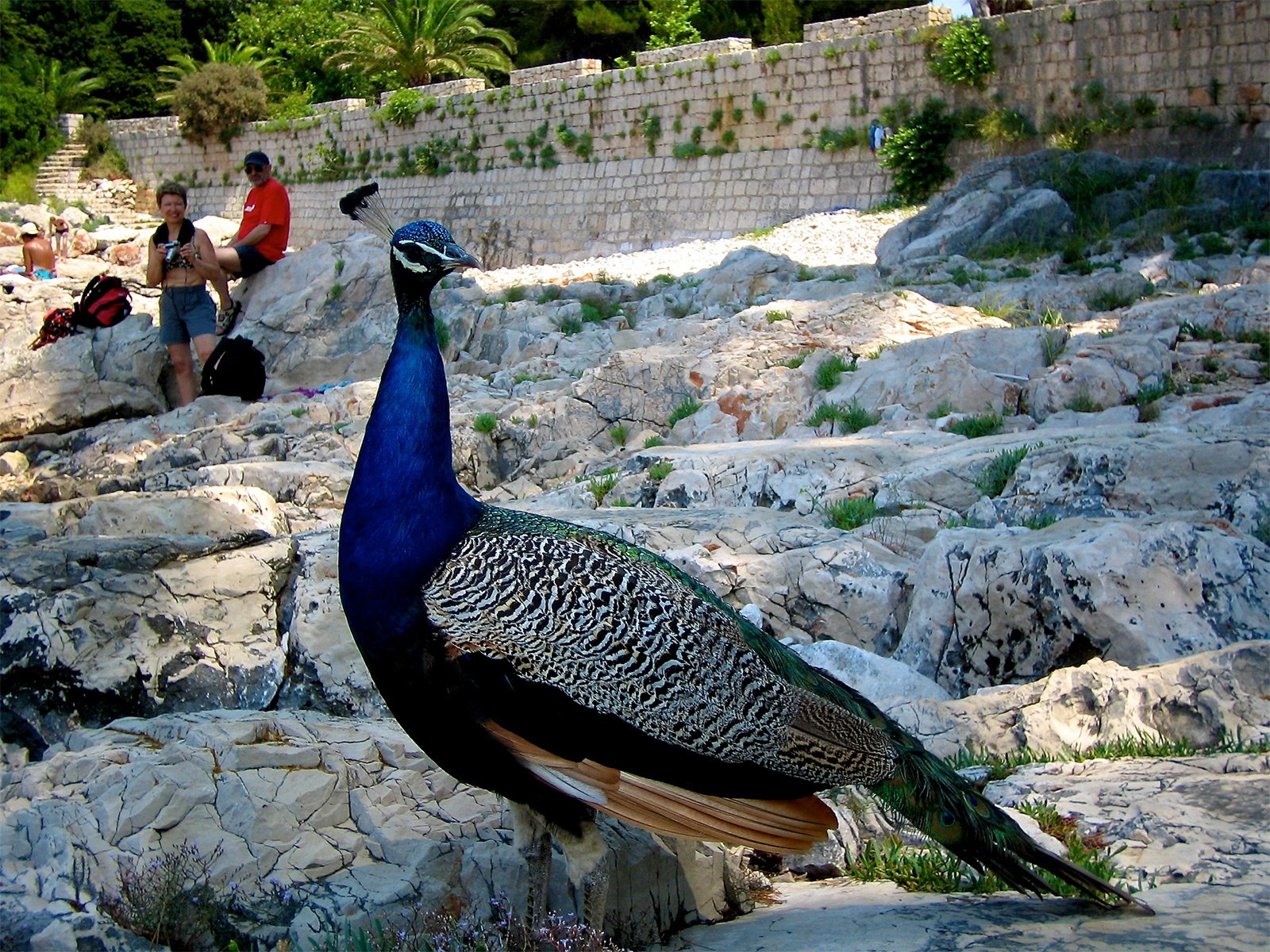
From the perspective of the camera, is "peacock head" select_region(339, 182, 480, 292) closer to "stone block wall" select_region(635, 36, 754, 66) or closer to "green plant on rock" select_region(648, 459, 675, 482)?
"green plant on rock" select_region(648, 459, 675, 482)

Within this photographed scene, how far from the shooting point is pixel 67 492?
9367 millimetres

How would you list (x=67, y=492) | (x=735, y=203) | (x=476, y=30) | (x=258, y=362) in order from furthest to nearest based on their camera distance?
1. (x=476, y=30)
2. (x=735, y=203)
3. (x=258, y=362)
4. (x=67, y=492)

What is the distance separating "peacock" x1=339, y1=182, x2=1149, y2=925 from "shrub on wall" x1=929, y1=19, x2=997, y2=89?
1645 centimetres

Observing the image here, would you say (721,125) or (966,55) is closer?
(966,55)

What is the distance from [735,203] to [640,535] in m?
16.8

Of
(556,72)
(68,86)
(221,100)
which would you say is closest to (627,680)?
(556,72)

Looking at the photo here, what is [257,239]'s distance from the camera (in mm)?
12445

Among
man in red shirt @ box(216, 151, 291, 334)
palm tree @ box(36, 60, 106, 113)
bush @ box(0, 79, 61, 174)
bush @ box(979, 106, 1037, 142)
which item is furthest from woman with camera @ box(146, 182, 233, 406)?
palm tree @ box(36, 60, 106, 113)

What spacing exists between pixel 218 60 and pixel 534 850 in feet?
134

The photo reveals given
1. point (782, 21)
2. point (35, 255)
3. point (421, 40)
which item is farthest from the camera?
point (421, 40)

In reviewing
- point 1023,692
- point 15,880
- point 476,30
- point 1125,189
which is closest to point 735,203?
point 1125,189

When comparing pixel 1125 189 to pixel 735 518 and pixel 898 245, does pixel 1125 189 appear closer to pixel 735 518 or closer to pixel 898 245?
pixel 898 245

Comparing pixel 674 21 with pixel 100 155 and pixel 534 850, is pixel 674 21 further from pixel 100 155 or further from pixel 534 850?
pixel 534 850

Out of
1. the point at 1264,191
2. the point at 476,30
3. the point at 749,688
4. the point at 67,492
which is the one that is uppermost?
the point at 476,30
